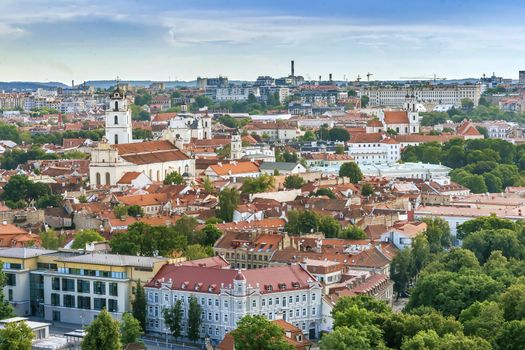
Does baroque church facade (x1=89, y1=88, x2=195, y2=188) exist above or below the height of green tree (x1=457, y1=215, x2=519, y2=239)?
above

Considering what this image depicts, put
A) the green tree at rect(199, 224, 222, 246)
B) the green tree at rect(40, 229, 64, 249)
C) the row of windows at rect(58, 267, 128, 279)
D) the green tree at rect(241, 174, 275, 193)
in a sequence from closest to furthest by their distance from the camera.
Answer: the row of windows at rect(58, 267, 128, 279) → the green tree at rect(40, 229, 64, 249) → the green tree at rect(199, 224, 222, 246) → the green tree at rect(241, 174, 275, 193)

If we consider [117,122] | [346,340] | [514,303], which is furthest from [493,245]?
[117,122]

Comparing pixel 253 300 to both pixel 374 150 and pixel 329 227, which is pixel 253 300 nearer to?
pixel 329 227

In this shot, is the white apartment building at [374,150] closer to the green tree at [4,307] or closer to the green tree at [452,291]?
the green tree at [452,291]

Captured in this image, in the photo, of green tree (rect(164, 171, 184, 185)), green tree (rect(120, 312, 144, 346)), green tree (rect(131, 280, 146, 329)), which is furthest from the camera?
green tree (rect(164, 171, 184, 185))

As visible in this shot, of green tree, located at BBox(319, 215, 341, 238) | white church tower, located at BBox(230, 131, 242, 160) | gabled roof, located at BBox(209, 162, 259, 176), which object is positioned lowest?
green tree, located at BBox(319, 215, 341, 238)

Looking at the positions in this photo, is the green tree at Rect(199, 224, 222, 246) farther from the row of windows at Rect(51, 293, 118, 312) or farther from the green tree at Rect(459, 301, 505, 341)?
the green tree at Rect(459, 301, 505, 341)

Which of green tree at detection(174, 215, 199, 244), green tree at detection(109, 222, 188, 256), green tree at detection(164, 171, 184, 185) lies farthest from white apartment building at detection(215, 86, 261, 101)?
green tree at detection(109, 222, 188, 256)
